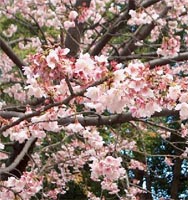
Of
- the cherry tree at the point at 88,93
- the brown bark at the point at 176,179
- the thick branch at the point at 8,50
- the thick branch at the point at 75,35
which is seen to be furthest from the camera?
the brown bark at the point at 176,179

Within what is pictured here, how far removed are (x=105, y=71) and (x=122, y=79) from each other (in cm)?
8

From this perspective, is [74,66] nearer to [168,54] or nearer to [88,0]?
[168,54]

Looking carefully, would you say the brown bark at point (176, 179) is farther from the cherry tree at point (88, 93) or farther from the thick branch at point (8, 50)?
the thick branch at point (8, 50)

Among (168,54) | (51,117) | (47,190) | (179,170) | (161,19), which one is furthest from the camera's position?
(179,170)

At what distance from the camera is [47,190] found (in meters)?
5.12

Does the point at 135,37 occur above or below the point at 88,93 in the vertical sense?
above

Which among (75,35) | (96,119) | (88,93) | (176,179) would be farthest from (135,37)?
(176,179)

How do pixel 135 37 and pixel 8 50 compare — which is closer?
pixel 8 50

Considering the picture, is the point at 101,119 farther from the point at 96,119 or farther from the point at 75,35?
the point at 75,35

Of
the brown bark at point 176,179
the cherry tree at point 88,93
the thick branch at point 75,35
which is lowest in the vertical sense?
the cherry tree at point 88,93

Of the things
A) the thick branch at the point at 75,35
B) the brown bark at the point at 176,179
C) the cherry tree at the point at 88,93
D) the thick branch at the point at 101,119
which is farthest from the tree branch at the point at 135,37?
the brown bark at the point at 176,179

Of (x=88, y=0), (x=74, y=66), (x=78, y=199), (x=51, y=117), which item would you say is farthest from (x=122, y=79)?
(x=78, y=199)

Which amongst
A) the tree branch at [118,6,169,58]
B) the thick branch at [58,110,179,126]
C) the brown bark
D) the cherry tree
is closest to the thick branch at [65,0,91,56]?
the cherry tree

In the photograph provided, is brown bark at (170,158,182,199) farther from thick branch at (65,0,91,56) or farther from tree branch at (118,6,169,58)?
thick branch at (65,0,91,56)
